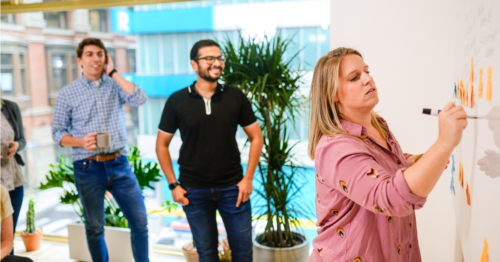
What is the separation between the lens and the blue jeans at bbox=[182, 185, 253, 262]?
90.0 inches

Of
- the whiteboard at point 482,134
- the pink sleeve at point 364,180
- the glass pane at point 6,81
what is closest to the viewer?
the whiteboard at point 482,134

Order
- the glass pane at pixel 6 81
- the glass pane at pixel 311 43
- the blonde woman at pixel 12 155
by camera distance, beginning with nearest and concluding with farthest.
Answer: the blonde woman at pixel 12 155 → the glass pane at pixel 311 43 → the glass pane at pixel 6 81

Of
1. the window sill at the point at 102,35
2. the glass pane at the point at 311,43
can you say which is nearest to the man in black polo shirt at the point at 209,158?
the glass pane at the point at 311,43

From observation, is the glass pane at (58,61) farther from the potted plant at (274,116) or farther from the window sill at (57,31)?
the potted plant at (274,116)

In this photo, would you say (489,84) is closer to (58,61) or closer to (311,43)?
(311,43)

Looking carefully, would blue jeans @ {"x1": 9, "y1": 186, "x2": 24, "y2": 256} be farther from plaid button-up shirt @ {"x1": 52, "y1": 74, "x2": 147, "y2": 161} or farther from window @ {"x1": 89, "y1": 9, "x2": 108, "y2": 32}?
window @ {"x1": 89, "y1": 9, "x2": 108, "y2": 32}

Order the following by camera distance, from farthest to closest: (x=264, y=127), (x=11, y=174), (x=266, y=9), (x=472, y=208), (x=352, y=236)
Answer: (x=266, y=9) < (x=264, y=127) < (x=11, y=174) < (x=352, y=236) < (x=472, y=208)

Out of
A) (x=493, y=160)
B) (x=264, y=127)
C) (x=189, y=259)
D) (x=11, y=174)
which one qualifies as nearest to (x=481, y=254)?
(x=493, y=160)

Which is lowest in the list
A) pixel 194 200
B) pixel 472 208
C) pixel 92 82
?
pixel 194 200

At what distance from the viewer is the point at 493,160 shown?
33.2 inches

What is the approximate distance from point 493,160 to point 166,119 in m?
1.85

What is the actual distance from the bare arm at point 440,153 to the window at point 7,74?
423cm

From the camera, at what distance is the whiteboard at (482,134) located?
80 cm

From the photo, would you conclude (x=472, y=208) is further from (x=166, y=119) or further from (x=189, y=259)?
(x=189, y=259)
